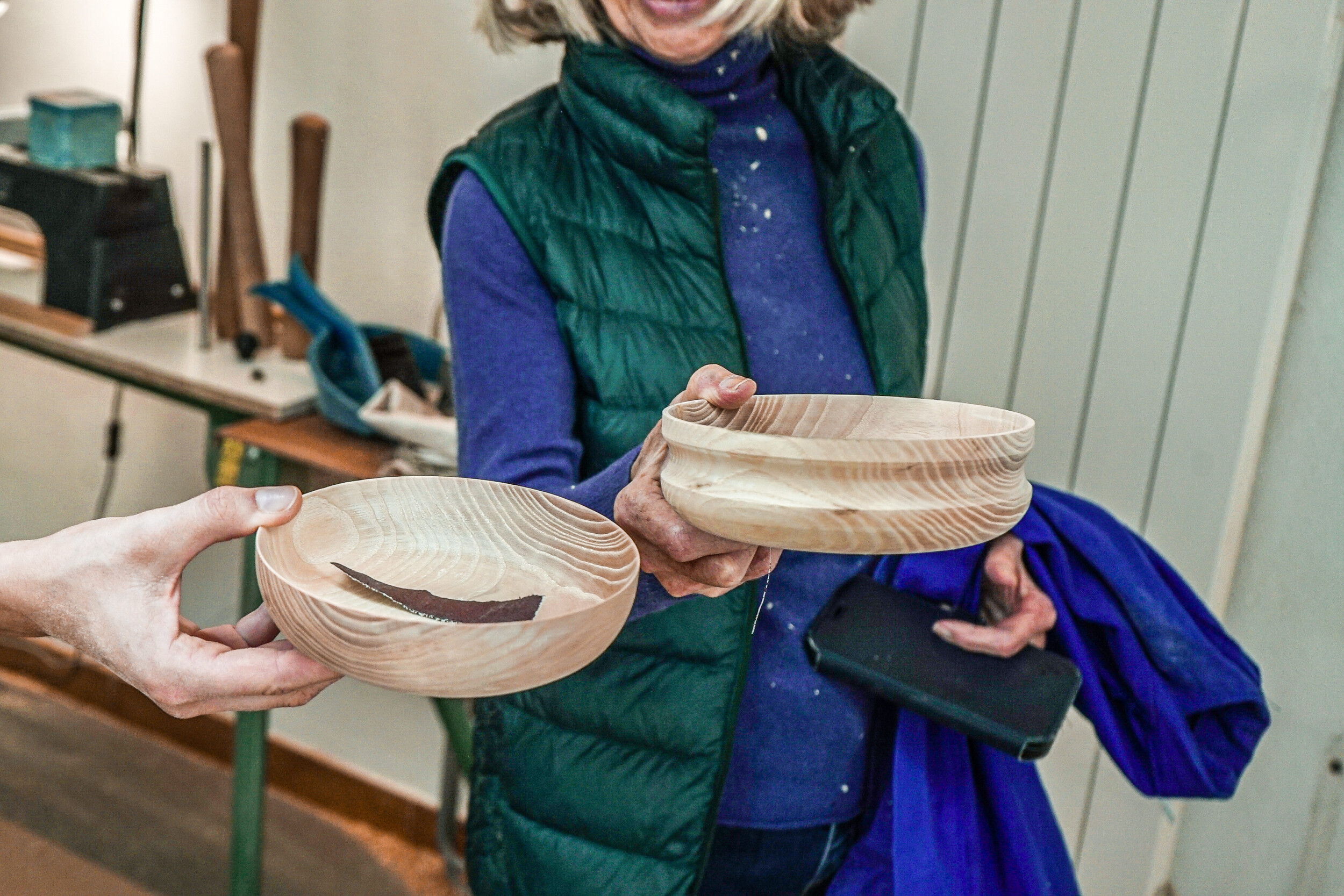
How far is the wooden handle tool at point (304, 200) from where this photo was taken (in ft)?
5.76

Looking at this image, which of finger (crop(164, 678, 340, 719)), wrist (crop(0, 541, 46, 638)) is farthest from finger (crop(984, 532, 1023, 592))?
wrist (crop(0, 541, 46, 638))

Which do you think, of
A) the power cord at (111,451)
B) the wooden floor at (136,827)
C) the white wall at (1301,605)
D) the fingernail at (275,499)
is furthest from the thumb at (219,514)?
the power cord at (111,451)

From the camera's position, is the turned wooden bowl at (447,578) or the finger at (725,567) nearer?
the turned wooden bowl at (447,578)

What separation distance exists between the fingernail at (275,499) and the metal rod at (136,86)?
1.52 metres

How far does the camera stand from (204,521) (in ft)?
1.88

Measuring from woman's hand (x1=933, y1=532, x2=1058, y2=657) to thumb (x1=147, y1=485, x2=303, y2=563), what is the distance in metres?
0.57

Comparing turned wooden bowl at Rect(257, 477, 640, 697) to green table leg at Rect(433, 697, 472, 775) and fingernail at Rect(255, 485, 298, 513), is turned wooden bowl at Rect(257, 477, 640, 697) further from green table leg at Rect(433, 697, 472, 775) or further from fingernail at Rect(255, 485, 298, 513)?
green table leg at Rect(433, 697, 472, 775)

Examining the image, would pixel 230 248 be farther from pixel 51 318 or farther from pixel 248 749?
pixel 248 749

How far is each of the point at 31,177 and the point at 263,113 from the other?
1.21 ft

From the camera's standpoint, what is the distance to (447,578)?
615 mm

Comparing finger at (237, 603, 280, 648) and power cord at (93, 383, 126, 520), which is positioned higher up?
finger at (237, 603, 280, 648)

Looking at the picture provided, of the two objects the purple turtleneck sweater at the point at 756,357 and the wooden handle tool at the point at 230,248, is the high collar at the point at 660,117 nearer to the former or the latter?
the purple turtleneck sweater at the point at 756,357

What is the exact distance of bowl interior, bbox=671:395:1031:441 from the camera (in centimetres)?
64

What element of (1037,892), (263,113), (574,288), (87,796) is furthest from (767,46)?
(87,796)
